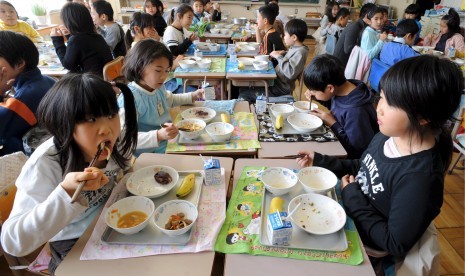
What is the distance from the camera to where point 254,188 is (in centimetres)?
115

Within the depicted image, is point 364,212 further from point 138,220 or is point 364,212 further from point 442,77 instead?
point 138,220

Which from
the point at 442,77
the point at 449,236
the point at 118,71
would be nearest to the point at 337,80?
the point at 442,77

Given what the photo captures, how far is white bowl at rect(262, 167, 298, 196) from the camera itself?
1.15 m

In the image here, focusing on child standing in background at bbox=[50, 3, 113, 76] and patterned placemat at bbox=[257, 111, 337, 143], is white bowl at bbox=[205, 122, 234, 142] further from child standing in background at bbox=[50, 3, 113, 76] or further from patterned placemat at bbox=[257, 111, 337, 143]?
child standing in background at bbox=[50, 3, 113, 76]

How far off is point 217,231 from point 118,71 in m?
1.96

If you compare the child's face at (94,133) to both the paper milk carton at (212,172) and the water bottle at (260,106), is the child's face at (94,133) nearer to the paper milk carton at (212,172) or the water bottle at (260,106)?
the paper milk carton at (212,172)

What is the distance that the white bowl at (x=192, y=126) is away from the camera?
1.53 meters

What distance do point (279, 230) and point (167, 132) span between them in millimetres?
832

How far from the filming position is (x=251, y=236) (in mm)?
930

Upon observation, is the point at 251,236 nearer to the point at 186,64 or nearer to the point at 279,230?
the point at 279,230

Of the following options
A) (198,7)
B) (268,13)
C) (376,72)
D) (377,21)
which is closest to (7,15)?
(198,7)

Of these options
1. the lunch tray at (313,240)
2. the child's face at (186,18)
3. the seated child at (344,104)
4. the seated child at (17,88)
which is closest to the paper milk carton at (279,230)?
the lunch tray at (313,240)

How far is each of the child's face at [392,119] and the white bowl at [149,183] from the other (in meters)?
0.81

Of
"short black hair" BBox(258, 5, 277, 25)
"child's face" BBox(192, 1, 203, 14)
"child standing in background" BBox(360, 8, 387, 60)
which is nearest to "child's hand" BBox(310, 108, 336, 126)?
"short black hair" BBox(258, 5, 277, 25)
